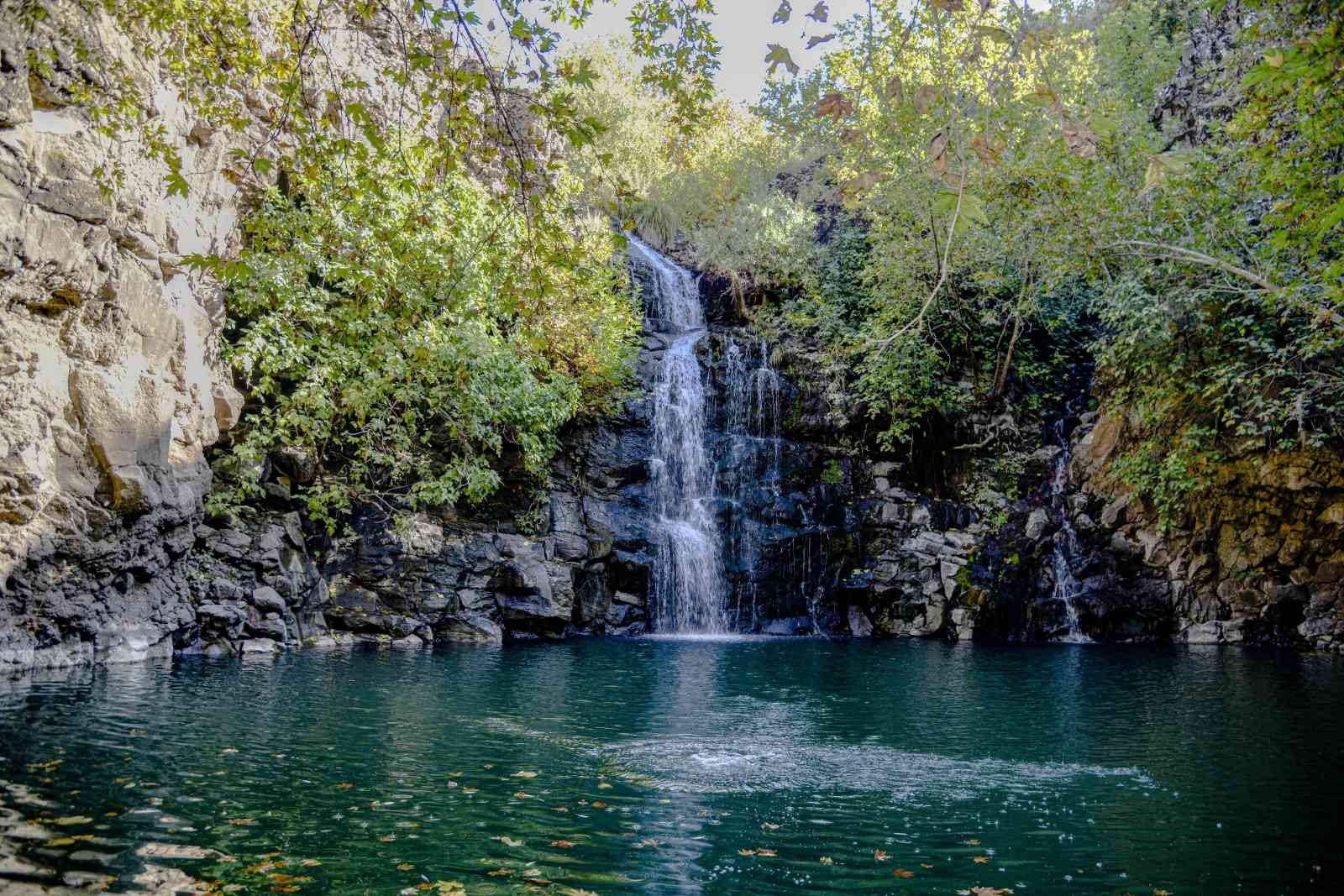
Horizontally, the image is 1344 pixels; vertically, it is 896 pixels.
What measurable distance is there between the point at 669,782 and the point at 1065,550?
1584cm

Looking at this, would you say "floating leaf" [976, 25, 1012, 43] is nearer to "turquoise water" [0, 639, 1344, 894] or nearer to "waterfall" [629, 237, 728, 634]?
"turquoise water" [0, 639, 1344, 894]

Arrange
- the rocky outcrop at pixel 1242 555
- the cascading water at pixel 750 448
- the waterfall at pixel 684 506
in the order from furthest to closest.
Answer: the cascading water at pixel 750 448, the waterfall at pixel 684 506, the rocky outcrop at pixel 1242 555

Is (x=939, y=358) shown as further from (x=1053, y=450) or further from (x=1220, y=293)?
(x=1220, y=293)

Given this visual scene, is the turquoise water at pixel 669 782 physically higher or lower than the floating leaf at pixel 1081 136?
lower

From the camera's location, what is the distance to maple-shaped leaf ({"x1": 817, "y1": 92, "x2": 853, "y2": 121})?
14.1ft

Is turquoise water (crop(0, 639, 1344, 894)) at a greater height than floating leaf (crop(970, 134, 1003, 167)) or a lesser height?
lesser

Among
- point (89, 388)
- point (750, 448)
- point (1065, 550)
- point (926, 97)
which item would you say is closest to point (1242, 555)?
point (1065, 550)

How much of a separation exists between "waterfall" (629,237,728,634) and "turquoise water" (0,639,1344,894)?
23.8 feet

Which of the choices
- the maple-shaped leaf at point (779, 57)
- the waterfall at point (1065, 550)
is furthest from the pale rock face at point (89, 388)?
the waterfall at point (1065, 550)

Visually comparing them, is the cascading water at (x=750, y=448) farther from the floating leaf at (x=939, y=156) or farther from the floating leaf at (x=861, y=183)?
the floating leaf at (x=939, y=156)

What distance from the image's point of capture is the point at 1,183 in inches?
431

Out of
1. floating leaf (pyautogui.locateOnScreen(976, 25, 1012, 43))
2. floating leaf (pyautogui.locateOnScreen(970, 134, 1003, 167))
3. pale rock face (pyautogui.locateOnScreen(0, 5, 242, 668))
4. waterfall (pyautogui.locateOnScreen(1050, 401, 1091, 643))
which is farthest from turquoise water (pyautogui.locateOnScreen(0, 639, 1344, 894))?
waterfall (pyautogui.locateOnScreen(1050, 401, 1091, 643))

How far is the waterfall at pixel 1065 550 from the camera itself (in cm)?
1967

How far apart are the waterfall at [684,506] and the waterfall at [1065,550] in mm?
7599
